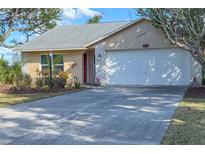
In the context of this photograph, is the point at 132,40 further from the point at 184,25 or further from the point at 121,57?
the point at 184,25

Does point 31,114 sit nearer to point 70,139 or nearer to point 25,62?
point 70,139

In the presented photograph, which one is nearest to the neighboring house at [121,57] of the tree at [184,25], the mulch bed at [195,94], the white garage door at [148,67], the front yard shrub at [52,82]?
the white garage door at [148,67]

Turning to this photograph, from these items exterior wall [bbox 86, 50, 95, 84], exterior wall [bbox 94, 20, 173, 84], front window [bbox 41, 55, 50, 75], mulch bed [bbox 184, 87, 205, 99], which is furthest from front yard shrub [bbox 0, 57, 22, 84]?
mulch bed [bbox 184, 87, 205, 99]

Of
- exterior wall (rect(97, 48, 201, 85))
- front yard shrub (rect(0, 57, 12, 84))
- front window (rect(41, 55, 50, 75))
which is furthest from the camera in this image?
front yard shrub (rect(0, 57, 12, 84))

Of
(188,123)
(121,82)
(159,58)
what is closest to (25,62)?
(121,82)

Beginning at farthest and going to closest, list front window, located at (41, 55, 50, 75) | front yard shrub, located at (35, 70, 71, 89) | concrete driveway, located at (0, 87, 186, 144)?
front window, located at (41, 55, 50, 75) → front yard shrub, located at (35, 70, 71, 89) → concrete driveway, located at (0, 87, 186, 144)

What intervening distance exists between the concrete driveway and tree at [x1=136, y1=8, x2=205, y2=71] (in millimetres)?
3681

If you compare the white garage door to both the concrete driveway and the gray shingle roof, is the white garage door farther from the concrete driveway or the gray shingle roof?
the concrete driveway

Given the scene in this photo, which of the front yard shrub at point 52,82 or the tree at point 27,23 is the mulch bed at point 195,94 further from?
the tree at point 27,23

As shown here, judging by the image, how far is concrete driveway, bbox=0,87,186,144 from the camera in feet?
24.0

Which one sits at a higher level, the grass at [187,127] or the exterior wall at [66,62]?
the exterior wall at [66,62]

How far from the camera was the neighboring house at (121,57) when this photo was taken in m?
20.7
